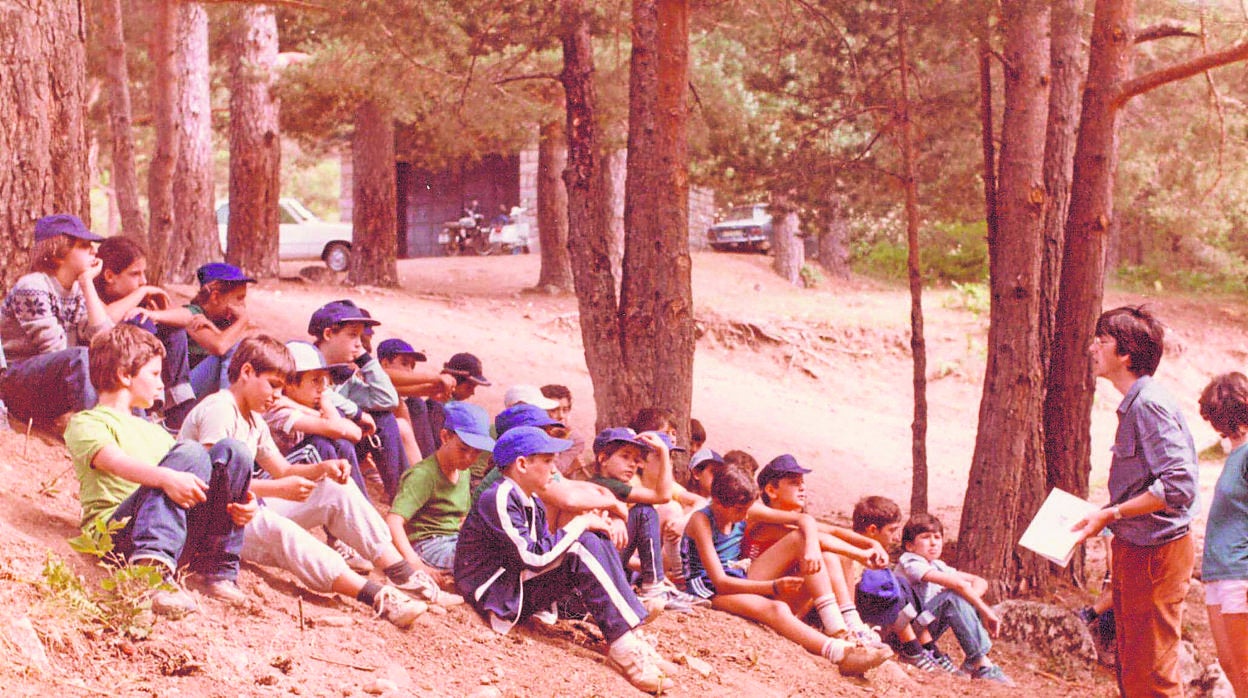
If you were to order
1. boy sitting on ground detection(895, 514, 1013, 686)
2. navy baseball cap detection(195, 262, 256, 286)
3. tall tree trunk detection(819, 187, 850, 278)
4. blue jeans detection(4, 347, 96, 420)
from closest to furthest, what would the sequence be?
blue jeans detection(4, 347, 96, 420) → navy baseball cap detection(195, 262, 256, 286) → boy sitting on ground detection(895, 514, 1013, 686) → tall tree trunk detection(819, 187, 850, 278)

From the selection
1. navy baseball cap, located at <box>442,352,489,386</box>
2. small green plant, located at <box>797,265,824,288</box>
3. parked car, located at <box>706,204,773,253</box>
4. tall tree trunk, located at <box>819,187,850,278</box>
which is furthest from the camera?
parked car, located at <box>706,204,773,253</box>

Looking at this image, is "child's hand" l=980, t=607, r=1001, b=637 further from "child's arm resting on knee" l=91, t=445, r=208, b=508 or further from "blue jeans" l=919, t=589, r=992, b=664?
"child's arm resting on knee" l=91, t=445, r=208, b=508

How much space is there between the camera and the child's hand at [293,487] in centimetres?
502

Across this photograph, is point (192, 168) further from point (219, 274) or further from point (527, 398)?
point (527, 398)

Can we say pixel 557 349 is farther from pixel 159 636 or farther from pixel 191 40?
pixel 159 636

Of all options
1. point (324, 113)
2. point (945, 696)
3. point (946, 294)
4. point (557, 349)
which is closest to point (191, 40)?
point (324, 113)

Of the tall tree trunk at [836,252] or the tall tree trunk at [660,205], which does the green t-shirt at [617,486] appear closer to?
the tall tree trunk at [660,205]

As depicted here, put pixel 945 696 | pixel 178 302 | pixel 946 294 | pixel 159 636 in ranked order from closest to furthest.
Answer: pixel 159 636 < pixel 945 696 < pixel 178 302 < pixel 946 294

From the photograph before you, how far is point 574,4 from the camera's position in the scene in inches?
368

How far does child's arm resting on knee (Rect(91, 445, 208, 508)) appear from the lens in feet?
14.8

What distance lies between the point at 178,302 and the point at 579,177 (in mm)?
3944

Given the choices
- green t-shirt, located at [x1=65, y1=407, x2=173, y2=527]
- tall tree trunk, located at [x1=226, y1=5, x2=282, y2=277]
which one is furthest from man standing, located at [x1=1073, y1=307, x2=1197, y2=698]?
tall tree trunk, located at [x1=226, y1=5, x2=282, y2=277]

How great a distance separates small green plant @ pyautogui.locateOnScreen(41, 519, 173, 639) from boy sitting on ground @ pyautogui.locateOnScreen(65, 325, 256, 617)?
9cm

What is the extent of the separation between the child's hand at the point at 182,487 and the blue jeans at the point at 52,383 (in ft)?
5.70
